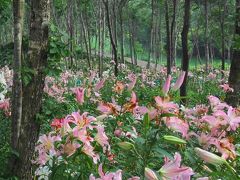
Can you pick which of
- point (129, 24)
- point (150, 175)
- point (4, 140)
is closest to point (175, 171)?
point (150, 175)

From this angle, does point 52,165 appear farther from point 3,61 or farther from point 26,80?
point 3,61

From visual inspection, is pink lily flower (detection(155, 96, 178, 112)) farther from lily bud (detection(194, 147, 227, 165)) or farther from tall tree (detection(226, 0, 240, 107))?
tall tree (detection(226, 0, 240, 107))

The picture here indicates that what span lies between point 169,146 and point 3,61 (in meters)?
2.90

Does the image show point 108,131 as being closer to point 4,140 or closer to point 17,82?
point 17,82

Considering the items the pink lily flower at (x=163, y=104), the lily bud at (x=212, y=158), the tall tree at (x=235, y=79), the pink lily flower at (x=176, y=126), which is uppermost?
the pink lily flower at (x=163, y=104)

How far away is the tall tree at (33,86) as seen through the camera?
390 cm

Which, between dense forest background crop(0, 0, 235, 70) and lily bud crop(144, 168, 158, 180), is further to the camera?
dense forest background crop(0, 0, 235, 70)

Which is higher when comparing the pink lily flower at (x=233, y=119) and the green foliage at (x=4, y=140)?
the pink lily flower at (x=233, y=119)

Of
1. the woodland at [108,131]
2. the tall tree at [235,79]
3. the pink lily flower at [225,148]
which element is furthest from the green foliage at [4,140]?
the tall tree at [235,79]

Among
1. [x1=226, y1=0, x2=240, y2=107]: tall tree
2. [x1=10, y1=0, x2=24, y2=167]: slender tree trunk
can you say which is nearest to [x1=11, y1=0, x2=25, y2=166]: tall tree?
[x1=10, y1=0, x2=24, y2=167]: slender tree trunk

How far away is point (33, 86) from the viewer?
4.01m

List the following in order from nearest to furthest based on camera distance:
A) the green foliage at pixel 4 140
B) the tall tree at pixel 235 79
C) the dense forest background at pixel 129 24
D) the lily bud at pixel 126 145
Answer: the lily bud at pixel 126 145, the green foliage at pixel 4 140, the tall tree at pixel 235 79, the dense forest background at pixel 129 24

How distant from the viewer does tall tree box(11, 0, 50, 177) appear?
3.90 metres

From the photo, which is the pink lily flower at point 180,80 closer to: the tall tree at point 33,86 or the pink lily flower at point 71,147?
the pink lily flower at point 71,147
